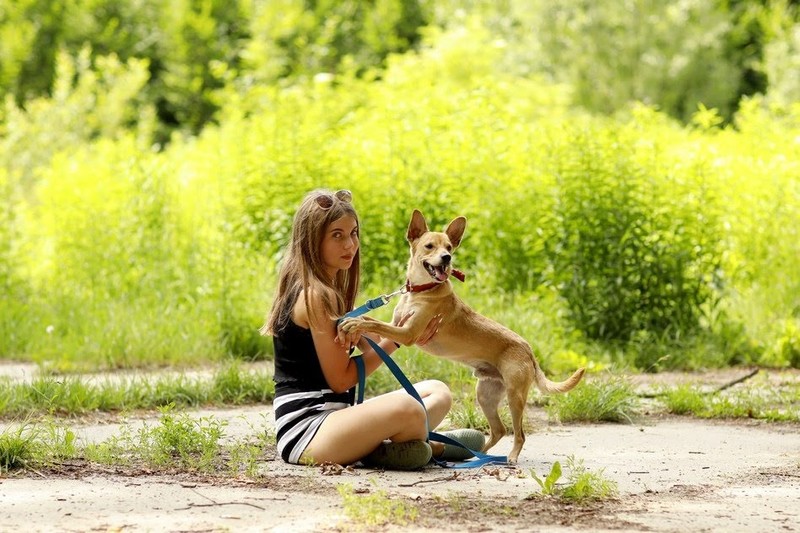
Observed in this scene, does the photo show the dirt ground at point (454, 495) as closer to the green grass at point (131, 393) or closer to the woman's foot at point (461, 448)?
the woman's foot at point (461, 448)

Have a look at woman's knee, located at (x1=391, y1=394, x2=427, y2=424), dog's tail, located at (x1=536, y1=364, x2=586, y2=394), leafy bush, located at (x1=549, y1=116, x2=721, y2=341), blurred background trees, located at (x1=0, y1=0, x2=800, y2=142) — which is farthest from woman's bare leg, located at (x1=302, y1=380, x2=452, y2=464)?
blurred background trees, located at (x1=0, y1=0, x2=800, y2=142)

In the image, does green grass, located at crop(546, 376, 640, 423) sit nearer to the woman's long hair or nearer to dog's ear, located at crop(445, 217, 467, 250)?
dog's ear, located at crop(445, 217, 467, 250)

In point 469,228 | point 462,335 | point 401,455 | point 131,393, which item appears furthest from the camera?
point 469,228

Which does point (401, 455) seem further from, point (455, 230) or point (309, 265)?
point (455, 230)

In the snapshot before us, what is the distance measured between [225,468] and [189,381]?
230cm

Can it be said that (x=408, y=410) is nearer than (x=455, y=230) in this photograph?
Yes

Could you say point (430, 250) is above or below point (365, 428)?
above

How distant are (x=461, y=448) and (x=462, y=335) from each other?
21.6 inches

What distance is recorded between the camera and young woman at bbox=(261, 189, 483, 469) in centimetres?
487

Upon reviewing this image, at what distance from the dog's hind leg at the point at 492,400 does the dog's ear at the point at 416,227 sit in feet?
2.57

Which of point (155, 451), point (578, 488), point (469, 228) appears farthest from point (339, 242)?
point (469, 228)

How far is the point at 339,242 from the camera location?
5043mm

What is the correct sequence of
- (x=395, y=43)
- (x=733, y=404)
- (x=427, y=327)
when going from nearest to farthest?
1. (x=427, y=327)
2. (x=733, y=404)
3. (x=395, y=43)

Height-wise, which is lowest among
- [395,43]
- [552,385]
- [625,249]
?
[552,385]
